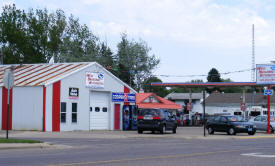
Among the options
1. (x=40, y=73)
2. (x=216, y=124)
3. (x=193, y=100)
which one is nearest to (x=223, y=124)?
(x=216, y=124)

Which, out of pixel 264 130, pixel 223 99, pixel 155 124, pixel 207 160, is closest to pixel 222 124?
pixel 155 124

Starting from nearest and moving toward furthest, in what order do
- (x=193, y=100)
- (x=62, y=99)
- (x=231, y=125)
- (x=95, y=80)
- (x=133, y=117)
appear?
(x=62, y=99)
(x=231, y=125)
(x=95, y=80)
(x=133, y=117)
(x=193, y=100)

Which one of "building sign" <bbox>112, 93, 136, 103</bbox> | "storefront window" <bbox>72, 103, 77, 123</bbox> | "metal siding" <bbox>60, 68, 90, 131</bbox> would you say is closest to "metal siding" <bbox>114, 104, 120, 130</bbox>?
"building sign" <bbox>112, 93, 136, 103</bbox>

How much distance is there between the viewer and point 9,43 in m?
67.5

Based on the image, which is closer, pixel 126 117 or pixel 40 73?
pixel 40 73

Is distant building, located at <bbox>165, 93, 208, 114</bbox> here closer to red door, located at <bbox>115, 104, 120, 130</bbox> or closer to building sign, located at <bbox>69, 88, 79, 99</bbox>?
red door, located at <bbox>115, 104, 120, 130</bbox>

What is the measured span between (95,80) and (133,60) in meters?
36.7

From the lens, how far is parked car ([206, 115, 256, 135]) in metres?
34.2

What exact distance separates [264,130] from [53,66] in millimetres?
18184

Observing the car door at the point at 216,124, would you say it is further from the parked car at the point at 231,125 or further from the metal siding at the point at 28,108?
the metal siding at the point at 28,108

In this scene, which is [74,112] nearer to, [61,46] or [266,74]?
[266,74]

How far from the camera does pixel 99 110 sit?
38.3 metres

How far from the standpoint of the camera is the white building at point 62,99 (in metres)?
33.0

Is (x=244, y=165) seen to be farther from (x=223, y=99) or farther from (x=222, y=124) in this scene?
(x=223, y=99)
